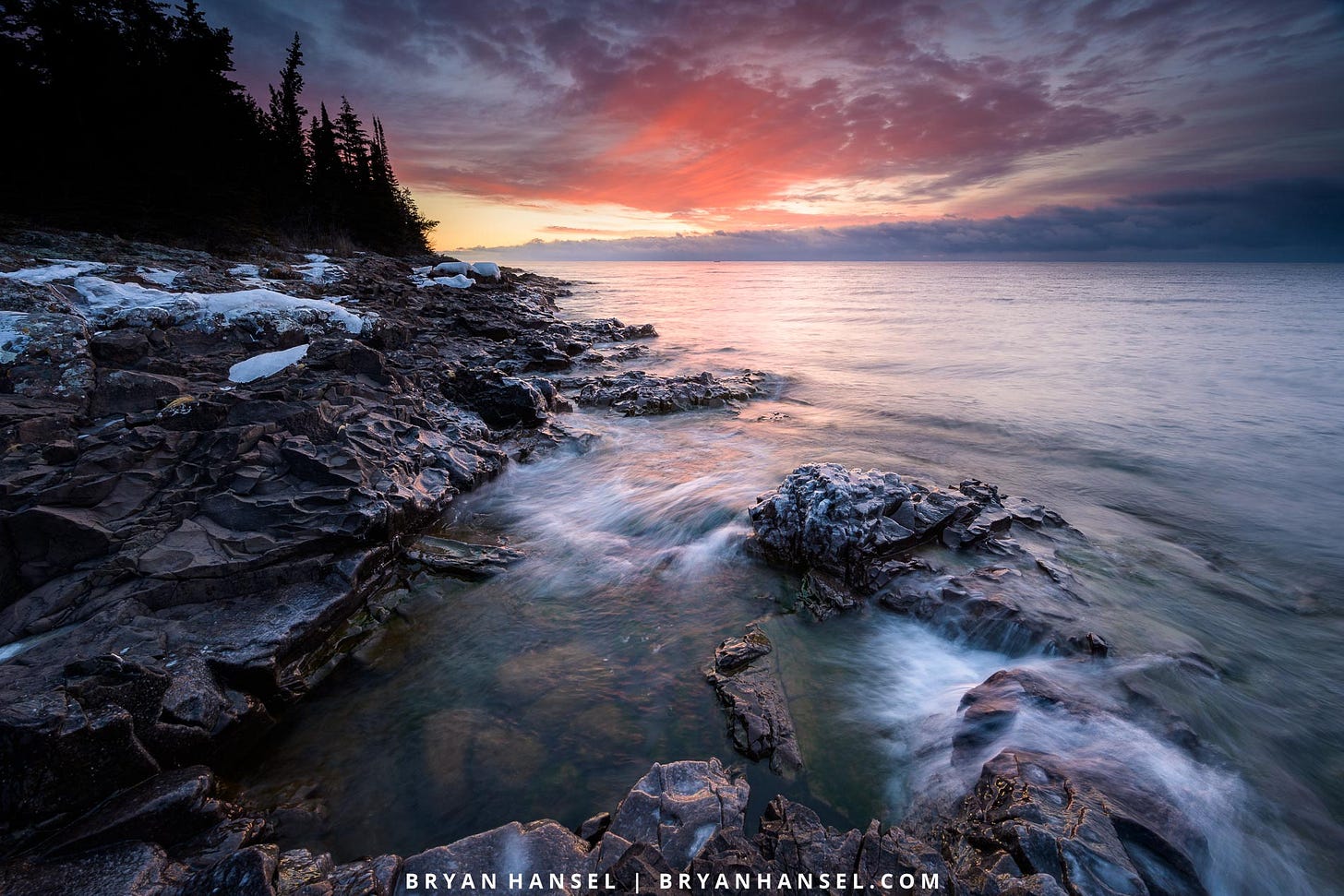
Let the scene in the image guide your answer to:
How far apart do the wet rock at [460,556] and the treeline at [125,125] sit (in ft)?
78.6

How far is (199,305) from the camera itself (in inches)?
387

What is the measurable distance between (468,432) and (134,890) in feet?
26.5

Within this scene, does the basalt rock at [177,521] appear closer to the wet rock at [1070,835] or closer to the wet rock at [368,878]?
the wet rock at [368,878]

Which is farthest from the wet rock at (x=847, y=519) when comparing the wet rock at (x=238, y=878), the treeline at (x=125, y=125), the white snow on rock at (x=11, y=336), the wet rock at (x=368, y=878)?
the treeline at (x=125, y=125)

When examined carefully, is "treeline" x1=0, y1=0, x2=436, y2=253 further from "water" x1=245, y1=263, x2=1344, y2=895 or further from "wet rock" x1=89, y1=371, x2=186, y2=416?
"water" x1=245, y1=263, x2=1344, y2=895

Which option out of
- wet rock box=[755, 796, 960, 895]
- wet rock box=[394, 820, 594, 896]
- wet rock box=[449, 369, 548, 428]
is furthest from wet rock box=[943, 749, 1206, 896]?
wet rock box=[449, 369, 548, 428]

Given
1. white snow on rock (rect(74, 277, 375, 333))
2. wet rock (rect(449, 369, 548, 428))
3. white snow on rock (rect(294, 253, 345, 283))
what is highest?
white snow on rock (rect(294, 253, 345, 283))

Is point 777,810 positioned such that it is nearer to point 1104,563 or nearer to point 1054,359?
point 1104,563

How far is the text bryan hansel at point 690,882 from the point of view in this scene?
295 centimetres

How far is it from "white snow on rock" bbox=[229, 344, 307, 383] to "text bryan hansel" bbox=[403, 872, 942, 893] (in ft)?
28.4

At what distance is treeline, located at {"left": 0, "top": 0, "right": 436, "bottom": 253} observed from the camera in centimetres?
1939

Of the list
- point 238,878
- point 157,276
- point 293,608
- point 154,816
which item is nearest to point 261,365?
point 293,608

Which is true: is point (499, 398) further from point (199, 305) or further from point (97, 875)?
point (97, 875)

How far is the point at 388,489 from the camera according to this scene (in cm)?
708
